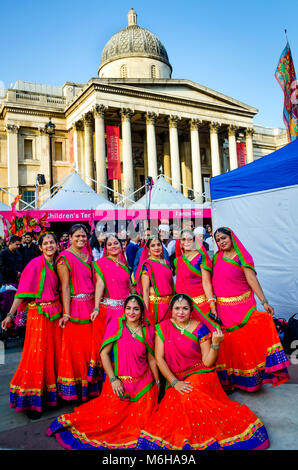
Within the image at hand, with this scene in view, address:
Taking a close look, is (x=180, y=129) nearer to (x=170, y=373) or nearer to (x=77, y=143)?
(x=77, y=143)

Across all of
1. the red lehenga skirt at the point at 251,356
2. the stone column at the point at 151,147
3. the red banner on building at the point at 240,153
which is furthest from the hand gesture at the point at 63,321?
the red banner on building at the point at 240,153

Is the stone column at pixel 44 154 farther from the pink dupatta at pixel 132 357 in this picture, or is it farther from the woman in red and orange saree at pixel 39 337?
the pink dupatta at pixel 132 357

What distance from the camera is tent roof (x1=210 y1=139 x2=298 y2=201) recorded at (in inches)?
259

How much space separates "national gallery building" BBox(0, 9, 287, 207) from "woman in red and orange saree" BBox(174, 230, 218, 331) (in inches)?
779

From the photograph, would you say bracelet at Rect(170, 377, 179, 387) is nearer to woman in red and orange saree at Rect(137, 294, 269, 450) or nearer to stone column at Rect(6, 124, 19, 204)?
woman in red and orange saree at Rect(137, 294, 269, 450)

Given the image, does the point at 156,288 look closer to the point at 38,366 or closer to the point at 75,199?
the point at 38,366

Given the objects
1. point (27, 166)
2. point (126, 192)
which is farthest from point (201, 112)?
point (27, 166)

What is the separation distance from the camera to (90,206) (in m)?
15.1

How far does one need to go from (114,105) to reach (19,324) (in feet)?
71.4

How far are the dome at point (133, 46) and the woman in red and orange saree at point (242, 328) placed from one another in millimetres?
31778

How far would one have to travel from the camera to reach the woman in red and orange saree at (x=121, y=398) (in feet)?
10.4

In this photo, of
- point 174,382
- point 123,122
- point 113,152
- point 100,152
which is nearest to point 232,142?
point 123,122

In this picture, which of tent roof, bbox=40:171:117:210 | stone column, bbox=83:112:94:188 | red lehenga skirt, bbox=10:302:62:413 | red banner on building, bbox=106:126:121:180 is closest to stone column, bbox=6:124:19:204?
stone column, bbox=83:112:94:188
